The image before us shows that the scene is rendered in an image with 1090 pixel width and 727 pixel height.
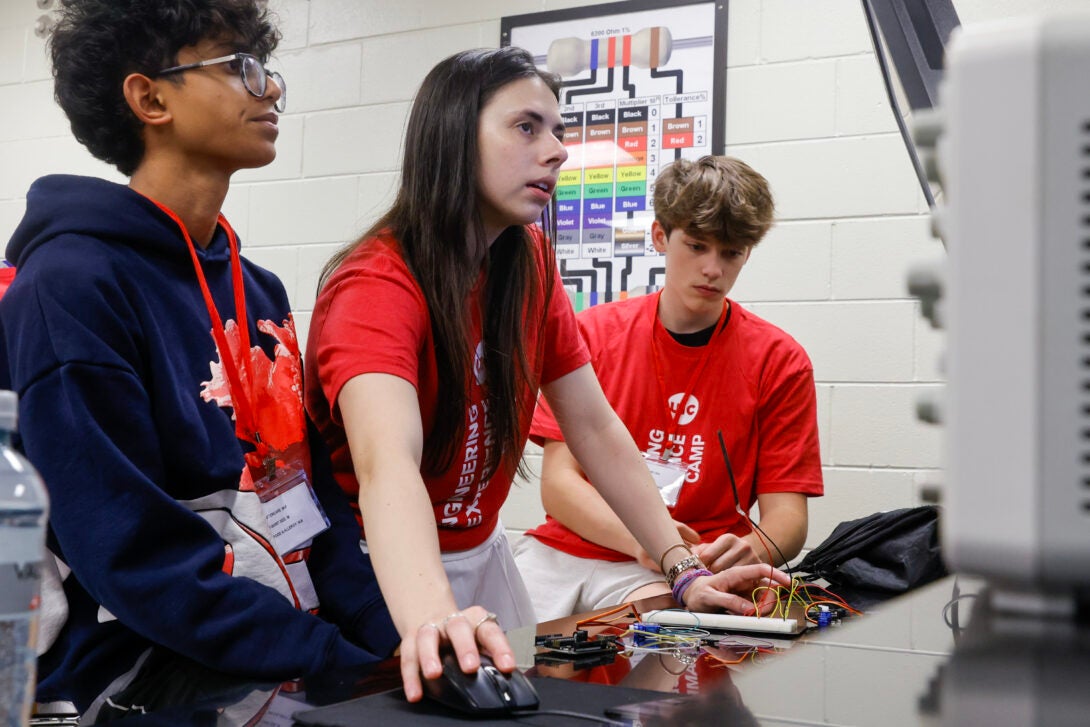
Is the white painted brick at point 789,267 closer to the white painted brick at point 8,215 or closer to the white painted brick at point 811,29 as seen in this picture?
the white painted brick at point 811,29

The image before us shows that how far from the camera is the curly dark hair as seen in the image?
1.34 metres

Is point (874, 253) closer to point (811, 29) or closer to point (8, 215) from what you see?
point (811, 29)

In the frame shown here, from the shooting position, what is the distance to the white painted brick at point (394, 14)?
9.98ft

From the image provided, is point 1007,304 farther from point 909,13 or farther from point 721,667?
point 721,667

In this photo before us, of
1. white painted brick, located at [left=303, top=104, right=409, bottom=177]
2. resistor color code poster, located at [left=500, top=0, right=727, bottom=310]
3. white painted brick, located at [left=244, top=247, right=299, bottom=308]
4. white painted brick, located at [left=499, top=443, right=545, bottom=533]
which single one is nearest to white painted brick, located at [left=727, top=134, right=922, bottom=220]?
resistor color code poster, located at [left=500, top=0, right=727, bottom=310]

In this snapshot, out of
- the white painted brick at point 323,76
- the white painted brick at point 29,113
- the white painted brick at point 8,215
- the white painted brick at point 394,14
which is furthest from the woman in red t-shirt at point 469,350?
the white painted brick at point 8,215

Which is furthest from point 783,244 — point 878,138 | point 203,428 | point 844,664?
point 844,664

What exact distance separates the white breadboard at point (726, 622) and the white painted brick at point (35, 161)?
3116 mm

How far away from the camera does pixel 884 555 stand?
1720 mm

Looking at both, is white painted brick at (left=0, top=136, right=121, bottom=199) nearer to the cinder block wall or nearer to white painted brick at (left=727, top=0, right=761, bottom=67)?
the cinder block wall

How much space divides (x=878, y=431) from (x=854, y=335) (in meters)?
0.25

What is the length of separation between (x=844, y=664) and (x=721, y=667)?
21 centimetres

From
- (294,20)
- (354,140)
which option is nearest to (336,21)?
(294,20)

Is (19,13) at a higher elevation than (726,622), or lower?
higher
